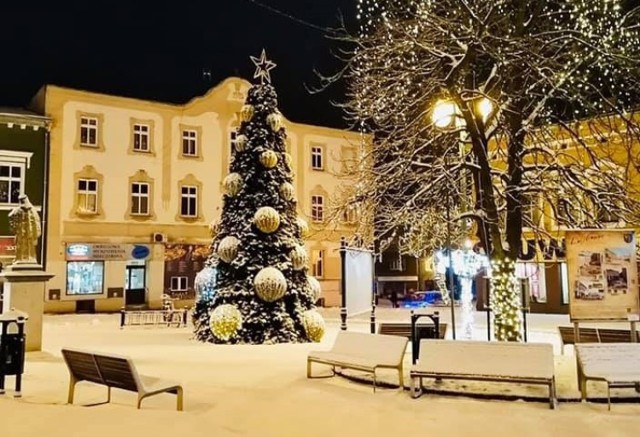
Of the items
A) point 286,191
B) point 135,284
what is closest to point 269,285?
point 286,191

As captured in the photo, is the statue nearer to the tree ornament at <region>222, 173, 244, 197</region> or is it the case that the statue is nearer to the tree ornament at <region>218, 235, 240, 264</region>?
the tree ornament at <region>218, 235, 240, 264</region>

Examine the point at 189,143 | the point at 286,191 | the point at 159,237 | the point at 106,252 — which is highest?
the point at 189,143

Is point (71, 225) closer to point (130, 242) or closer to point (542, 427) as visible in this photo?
point (130, 242)

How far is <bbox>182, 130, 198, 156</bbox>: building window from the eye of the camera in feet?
107

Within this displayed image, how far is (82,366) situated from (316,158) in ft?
94.2

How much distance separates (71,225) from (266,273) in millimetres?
16579

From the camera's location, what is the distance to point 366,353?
1024 centimetres

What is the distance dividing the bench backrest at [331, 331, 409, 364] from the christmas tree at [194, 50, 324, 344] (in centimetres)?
546

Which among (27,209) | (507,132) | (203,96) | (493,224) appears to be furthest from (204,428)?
(203,96)

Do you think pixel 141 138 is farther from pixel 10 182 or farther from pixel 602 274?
pixel 602 274

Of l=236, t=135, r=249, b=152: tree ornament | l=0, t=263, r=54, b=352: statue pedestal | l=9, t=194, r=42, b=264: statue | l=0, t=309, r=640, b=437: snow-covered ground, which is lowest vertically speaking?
l=0, t=309, r=640, b=437: snow-covered ground

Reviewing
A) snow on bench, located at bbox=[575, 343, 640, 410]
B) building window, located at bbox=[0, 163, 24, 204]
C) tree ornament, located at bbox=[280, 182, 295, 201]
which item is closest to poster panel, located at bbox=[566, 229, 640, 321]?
snow on bench, located at bbox=[575, 343, 640, 410]

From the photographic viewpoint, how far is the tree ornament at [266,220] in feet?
53.6

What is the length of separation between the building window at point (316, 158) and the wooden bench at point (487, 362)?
27.6 m
